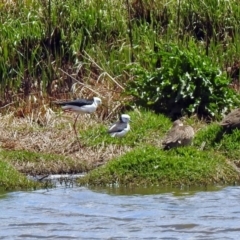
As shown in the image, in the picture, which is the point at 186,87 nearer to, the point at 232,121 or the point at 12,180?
the point at 232,121

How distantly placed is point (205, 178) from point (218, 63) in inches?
163

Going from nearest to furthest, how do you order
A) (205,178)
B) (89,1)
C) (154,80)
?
(205,178) < (154,80) < (89,1)

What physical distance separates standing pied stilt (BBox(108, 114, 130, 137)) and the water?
1738 mm

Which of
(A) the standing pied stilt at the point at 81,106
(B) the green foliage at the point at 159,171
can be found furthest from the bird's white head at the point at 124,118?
(B) the green foliage at the point at 159,171

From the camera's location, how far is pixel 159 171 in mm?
10797

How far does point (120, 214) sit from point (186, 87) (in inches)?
171

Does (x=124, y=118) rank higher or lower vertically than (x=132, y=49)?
lower

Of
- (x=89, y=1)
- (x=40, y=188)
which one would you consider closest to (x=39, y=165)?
(x=40, y=188)

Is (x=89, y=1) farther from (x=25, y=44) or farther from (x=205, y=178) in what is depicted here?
(x=205, y=178)

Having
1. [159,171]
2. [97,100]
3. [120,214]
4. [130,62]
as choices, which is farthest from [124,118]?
[120,214]

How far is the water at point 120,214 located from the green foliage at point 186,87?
2.95 meters

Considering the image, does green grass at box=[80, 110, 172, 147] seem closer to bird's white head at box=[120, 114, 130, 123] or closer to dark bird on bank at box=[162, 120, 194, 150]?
bird's white head at box=[120, 114, 130, 123]

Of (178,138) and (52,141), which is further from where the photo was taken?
(52,141)

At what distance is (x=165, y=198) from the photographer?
1006cm
